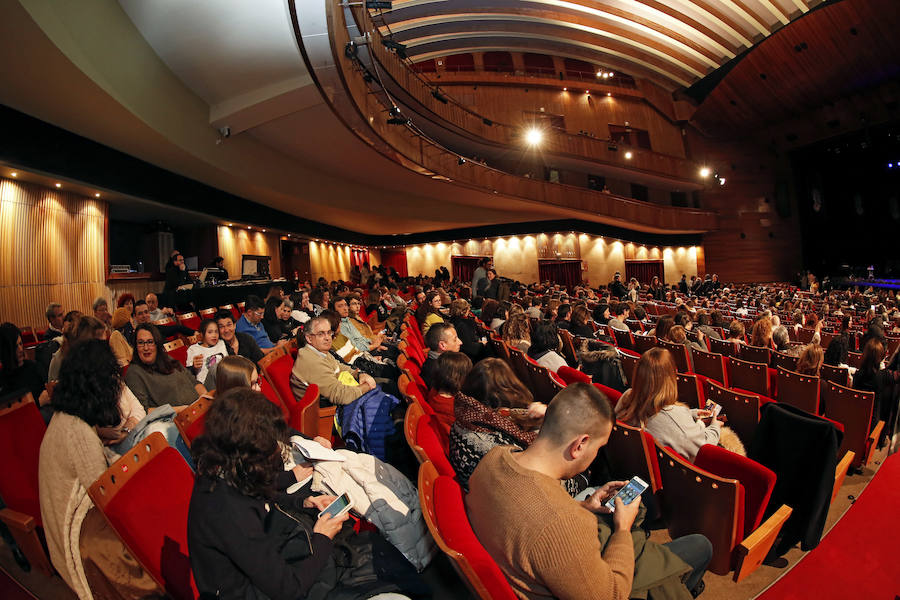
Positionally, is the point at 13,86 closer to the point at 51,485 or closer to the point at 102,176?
the point at 102,176

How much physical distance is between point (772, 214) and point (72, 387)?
26.8 metres

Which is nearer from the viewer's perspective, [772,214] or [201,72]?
[201,72]

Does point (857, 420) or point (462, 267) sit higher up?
point (462, 267)

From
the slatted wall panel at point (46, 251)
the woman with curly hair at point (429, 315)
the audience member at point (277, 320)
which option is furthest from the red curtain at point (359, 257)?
the audience member at point (277, 320)

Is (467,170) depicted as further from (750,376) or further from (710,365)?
(750,376)

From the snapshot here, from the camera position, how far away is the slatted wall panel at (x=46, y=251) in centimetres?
609

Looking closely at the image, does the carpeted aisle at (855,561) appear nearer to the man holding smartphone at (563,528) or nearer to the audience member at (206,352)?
the man holding smartphone at (563,528)

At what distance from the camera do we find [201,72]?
6277mm

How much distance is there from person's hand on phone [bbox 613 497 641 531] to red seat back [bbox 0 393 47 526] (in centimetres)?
240

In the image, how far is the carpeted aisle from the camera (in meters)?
1.69

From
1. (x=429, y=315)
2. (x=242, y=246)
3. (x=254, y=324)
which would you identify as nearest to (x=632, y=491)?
(x=429, y=315)

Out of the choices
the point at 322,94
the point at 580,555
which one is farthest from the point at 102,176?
the point at 580,555

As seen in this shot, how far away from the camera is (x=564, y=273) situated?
61.8 feet

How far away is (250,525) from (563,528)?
93 centimetres
